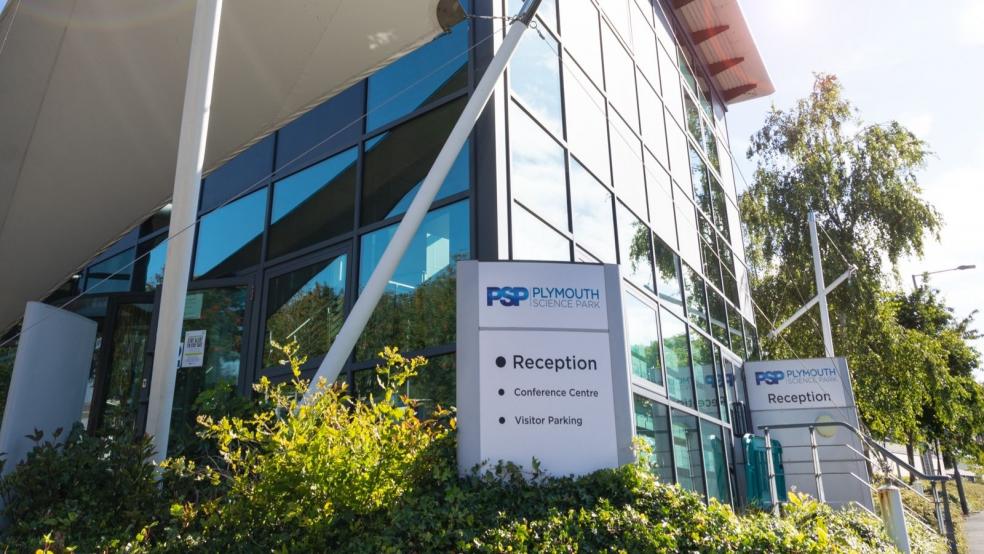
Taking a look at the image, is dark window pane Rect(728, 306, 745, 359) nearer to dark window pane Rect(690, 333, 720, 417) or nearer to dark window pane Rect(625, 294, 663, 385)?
dark window pane Rect(690, 333, 720, 417)

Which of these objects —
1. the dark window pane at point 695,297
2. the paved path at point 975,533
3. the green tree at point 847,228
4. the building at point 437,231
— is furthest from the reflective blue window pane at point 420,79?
the green tree at point 847,228

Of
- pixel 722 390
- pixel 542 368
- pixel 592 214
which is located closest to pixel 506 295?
pixel 542 368

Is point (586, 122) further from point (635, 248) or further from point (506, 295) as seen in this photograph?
point (506, 295)

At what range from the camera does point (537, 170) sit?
8086 mm

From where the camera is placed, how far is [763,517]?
5.20 m

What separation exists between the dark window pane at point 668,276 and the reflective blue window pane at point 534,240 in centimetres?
339

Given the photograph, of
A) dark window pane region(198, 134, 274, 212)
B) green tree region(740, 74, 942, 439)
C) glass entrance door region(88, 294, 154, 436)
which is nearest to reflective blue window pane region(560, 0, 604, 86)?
dark window pane region(198, 134, 274, 212)

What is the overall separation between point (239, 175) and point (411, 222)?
205 inches

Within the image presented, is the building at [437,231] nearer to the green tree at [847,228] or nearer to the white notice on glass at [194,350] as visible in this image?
the white notice on glass at [194,350]

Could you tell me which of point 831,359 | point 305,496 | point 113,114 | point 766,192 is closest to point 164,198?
point 113,114

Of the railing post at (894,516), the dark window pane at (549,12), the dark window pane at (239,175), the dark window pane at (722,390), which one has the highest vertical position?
the dark window pane at (549,12)

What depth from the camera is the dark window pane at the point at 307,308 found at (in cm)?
798

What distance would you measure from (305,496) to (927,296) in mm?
32985

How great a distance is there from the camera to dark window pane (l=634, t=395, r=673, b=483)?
348 inches
